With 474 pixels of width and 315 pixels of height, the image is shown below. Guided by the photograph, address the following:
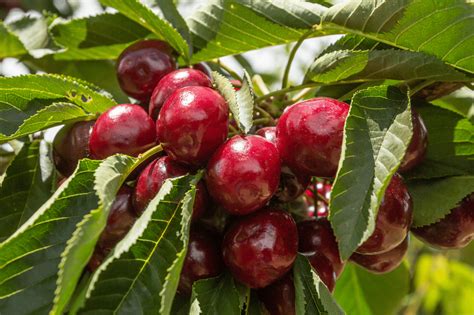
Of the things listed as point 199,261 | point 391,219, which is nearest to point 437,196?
point 391,219

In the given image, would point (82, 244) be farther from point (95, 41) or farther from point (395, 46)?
point (95, 41)

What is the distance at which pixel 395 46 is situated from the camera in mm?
1057

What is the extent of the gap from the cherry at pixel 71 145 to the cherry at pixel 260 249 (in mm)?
328

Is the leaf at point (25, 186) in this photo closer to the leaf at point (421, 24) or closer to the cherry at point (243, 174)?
the cherry at point (243, 174)

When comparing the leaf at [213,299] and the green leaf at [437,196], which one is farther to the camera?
the green leaf at [437,196]

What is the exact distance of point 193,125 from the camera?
37.4 inches

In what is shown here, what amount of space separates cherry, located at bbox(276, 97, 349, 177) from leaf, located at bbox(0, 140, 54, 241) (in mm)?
496

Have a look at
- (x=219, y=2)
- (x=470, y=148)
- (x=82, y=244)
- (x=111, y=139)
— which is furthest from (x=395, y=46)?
(x=82, y=244)

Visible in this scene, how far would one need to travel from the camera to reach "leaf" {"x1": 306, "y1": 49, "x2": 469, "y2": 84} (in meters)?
1.03

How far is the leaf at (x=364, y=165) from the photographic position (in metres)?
0.83

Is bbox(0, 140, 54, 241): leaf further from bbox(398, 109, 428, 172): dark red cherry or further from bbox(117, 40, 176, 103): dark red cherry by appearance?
bbox(398, 109, 428, 172): dark red cherry

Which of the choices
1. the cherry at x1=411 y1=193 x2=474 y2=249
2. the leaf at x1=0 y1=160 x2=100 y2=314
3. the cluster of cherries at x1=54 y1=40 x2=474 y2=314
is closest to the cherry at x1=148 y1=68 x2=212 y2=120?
the cluster of cherries at x1=54 y1=40 x2=474 y2=314

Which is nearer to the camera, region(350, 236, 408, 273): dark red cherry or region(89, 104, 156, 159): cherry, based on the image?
region(89, 104, 156, 159): cherry

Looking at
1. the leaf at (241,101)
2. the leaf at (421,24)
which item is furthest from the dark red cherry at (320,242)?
the leaf at (421,24)
